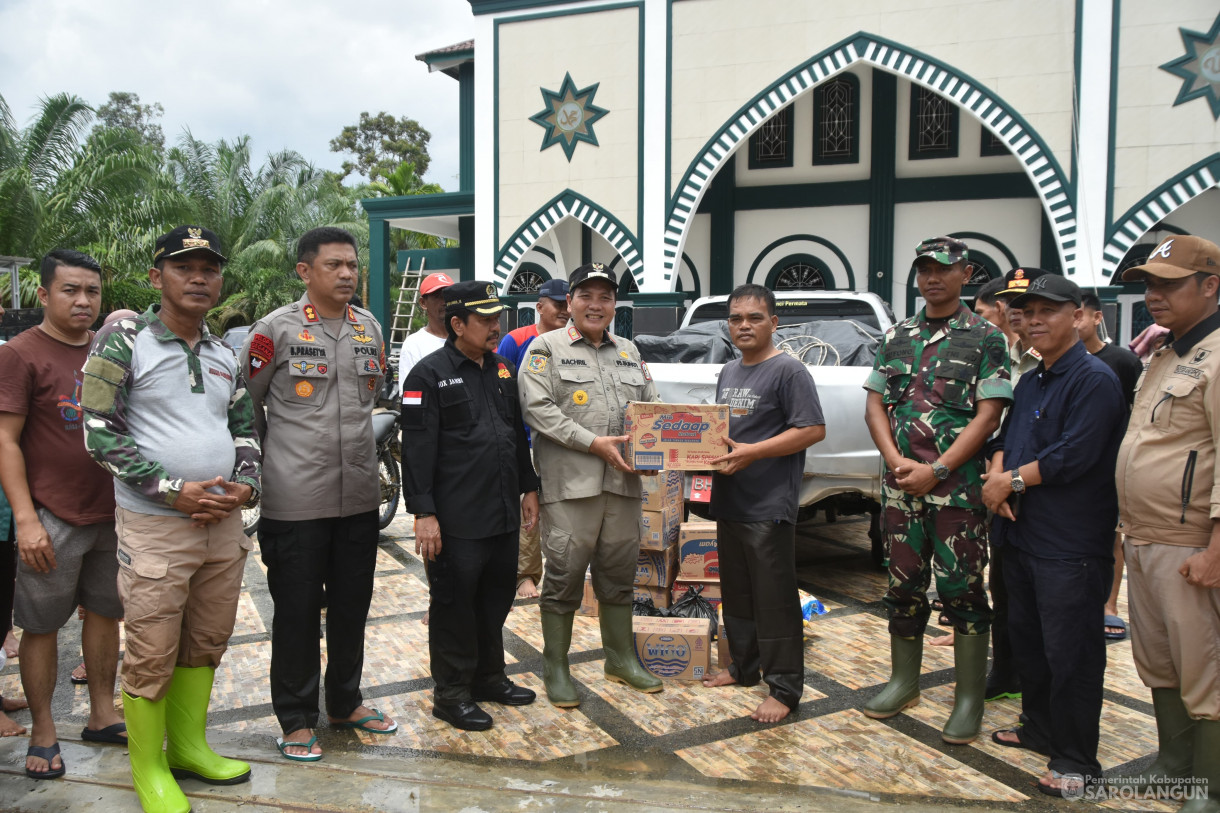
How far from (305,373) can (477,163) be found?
11.7 meters

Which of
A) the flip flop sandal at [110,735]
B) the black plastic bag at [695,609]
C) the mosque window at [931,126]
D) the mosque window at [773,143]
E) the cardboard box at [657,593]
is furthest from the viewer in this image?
the mosque window at [773,143]

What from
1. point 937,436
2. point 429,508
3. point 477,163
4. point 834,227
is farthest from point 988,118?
point 429,508

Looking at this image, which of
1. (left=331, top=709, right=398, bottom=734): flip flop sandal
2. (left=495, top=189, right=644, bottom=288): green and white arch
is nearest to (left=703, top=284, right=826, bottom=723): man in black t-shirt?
(left=331, top=709, right=398, bottom=734): flip flop sandal

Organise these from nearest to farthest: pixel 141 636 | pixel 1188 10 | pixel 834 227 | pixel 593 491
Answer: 1. pixel 141 636
2. pixel 593 491
3. pixel 1188 10
4. pixel 834 227

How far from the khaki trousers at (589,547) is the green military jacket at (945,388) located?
120cm

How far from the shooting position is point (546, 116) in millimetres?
14070

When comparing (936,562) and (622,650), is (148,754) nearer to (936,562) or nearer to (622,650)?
(622,650)

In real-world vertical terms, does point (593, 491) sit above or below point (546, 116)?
below

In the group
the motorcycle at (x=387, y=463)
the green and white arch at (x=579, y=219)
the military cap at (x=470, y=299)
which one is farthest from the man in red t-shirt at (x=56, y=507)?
the green and white arch at (x=579, y=219)

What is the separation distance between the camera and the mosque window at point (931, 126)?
48.1 feet

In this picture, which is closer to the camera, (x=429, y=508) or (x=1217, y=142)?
(x=429, y=508)

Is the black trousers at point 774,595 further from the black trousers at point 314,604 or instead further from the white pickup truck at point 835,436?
the black trousers at point 314,604

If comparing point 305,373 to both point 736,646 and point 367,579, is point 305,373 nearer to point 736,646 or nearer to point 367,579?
point 367,579

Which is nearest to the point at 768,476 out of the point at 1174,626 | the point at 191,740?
the point at 1174,626
